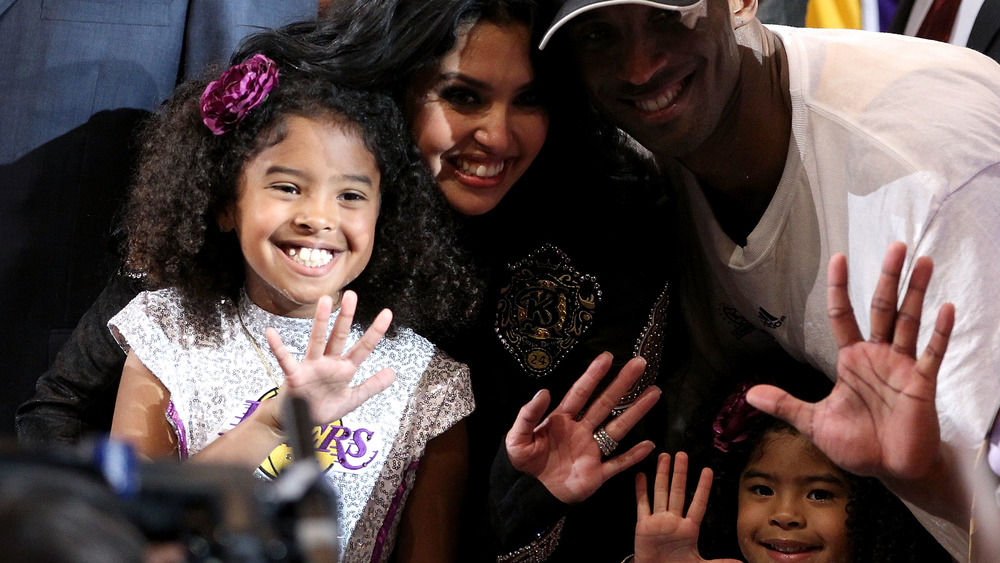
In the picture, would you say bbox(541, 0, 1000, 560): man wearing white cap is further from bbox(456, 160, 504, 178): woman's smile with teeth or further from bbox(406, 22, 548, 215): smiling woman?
bbox(456, 160, 504, 178): woman's smile with teeth

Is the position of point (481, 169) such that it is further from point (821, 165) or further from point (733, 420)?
point (733, 420)

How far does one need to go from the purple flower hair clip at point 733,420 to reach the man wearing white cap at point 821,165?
0.65ft

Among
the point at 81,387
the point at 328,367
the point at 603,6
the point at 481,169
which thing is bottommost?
the point at 81,387

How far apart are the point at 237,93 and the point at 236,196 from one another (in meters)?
0.18

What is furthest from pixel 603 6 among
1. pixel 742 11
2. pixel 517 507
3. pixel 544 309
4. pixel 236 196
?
pixel 517 507

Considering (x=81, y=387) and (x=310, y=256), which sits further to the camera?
(x=81, y=387)

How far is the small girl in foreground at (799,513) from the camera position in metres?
1.72

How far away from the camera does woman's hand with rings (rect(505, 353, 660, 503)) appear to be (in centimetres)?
165

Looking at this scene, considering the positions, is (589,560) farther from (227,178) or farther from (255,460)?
(227,178)

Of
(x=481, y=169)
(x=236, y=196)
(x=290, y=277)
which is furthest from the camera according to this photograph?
(x=481, y=169)

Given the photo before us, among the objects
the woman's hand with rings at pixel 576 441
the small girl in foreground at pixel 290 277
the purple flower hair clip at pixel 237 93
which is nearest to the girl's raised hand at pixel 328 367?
the small girl in foreground at pixel 290 277

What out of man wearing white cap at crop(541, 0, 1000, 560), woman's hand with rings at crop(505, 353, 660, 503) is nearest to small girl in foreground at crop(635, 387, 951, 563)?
woman's hand with rings at crop(505, 353, 660, 503)

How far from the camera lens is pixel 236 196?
1727mm

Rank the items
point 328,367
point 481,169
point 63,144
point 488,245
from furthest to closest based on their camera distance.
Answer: point 63,144, point 488,245, point 481,169, point 328,367
